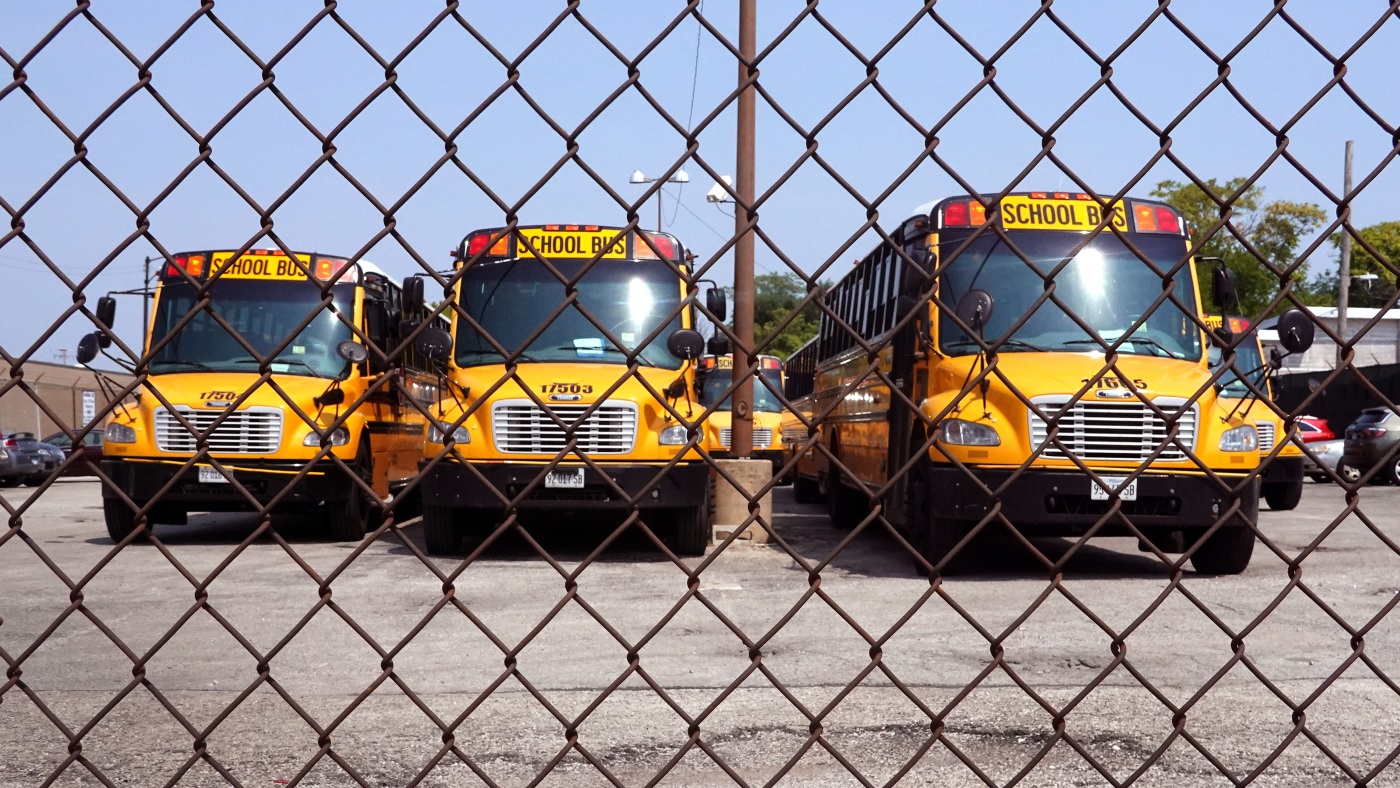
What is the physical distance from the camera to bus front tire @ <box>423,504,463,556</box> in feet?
37.7

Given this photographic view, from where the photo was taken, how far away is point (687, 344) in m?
10.2

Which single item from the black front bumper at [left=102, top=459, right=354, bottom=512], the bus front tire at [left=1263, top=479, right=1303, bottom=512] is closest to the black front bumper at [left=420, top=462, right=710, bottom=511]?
the black front bumper at [left=102, top=459, right=354, bottom=512]

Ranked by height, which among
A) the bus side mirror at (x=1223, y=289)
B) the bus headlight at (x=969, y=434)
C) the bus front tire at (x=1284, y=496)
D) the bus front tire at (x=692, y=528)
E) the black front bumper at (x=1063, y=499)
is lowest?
the bus front tire at (x=1284, y=496)

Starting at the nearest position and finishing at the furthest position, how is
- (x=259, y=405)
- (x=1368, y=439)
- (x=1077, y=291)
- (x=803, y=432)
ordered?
(x=1077, y=291) → (x=259, y=405) → (x=803, y=432) → (x=1368, y=439)

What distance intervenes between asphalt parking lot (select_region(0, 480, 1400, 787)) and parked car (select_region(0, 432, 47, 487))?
19161 mm

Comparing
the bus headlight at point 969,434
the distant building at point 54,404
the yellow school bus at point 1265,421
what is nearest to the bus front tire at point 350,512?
the bus headlight at point 969,434

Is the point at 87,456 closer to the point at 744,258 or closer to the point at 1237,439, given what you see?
the point at 1237,439

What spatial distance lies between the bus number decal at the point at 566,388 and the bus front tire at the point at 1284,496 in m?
10.2

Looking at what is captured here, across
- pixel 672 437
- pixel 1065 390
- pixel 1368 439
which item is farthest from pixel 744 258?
pixel 1368 439

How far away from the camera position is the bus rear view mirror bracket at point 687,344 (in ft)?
30.8

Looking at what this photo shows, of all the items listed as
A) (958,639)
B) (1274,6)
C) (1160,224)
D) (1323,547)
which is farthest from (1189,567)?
(1274,6)

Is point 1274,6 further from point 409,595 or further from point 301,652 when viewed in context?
point 409,595

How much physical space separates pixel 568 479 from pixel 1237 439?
4.98 m

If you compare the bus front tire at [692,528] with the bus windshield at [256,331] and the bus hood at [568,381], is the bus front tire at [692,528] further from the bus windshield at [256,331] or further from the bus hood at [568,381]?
the bus windshield at [256,331]
